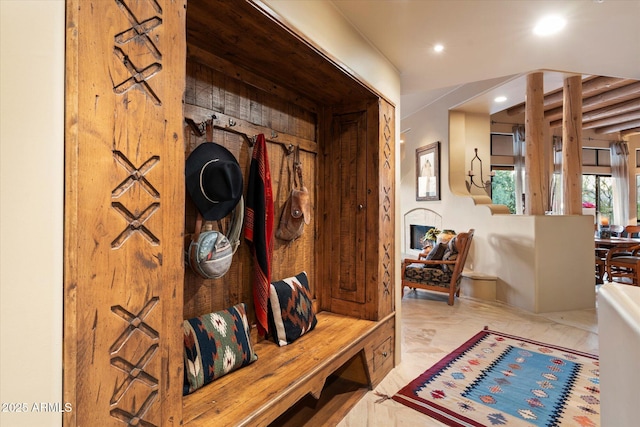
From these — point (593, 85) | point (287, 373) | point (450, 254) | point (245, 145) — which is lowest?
point (287, 373)

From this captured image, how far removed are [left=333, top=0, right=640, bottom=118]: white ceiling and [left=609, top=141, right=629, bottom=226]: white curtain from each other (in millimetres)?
6995

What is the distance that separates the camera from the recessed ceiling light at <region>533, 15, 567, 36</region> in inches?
81.2

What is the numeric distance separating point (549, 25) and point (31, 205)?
9.39 ft

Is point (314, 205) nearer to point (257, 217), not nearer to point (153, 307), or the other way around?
point (257, 217)

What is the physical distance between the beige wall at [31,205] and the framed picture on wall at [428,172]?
5.85m

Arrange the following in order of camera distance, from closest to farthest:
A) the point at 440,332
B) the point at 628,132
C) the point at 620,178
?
the point at 440,332, the point at 628,132, the point at 620,178

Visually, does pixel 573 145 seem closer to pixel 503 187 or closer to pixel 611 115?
pixel 611 115

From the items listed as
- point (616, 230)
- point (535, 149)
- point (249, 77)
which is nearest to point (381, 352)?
point (249, 77)

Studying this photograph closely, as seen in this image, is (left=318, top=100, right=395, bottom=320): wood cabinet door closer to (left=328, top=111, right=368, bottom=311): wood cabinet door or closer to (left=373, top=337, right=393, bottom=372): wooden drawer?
(left=328, top=111, right=368, bottom=311): wood cabinet door

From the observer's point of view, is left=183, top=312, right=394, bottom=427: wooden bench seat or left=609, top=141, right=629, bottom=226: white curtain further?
left=609, top=141, right=629, bottom=226: white curtain

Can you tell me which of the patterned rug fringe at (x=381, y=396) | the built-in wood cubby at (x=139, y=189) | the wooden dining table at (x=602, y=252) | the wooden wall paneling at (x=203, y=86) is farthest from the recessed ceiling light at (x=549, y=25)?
the wooden dining table at (x=602, y=252)

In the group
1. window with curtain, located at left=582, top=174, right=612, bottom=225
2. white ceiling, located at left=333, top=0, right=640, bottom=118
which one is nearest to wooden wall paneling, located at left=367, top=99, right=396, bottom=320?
white ceiling, located at left=333, top=0, right=640, bottom=118

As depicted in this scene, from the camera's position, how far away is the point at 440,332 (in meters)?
3.50

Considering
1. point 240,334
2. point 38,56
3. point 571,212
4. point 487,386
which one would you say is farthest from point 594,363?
point 38,56
